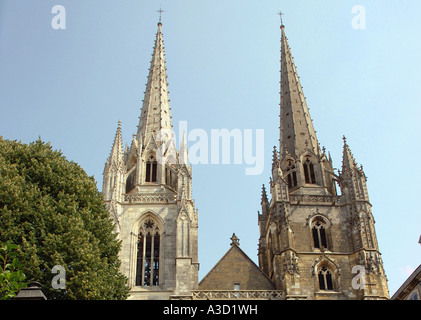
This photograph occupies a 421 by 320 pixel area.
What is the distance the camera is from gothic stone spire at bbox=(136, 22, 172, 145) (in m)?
40.0

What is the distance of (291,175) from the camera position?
3894 cm

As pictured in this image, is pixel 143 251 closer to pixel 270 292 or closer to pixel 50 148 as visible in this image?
pixel 270 292

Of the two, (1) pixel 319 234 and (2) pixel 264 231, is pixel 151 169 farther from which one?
(1) pixel 319 234

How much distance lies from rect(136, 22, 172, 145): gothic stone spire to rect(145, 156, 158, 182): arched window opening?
1.59 meters

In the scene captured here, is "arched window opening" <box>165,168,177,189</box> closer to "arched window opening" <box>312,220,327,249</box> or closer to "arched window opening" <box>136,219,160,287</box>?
"arched window opening" <box>136,219,160,287</box>

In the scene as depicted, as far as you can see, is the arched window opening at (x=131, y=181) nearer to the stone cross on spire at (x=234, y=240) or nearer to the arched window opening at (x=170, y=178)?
the arched window opening at (x=170, y=178)

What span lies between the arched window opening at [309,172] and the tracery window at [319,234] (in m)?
4.09

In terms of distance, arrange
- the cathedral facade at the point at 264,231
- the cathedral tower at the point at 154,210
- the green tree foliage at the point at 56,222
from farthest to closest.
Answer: the cathedral facade at the point at 264,231
the cathedral tower at the point at 154,210
the green tree foliage at the point at 56,222

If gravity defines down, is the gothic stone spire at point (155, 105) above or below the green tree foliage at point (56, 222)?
above

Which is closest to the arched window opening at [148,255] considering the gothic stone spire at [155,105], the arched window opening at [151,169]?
the arched window opening at [151,169]

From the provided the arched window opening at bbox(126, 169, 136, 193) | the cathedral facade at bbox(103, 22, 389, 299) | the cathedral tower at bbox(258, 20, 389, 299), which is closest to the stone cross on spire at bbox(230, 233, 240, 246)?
the cathedral facade at bbox(103, 22, 389, 299)

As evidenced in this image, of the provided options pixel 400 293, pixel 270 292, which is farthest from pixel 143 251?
pixel 400 293

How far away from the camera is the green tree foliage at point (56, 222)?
2041cm
